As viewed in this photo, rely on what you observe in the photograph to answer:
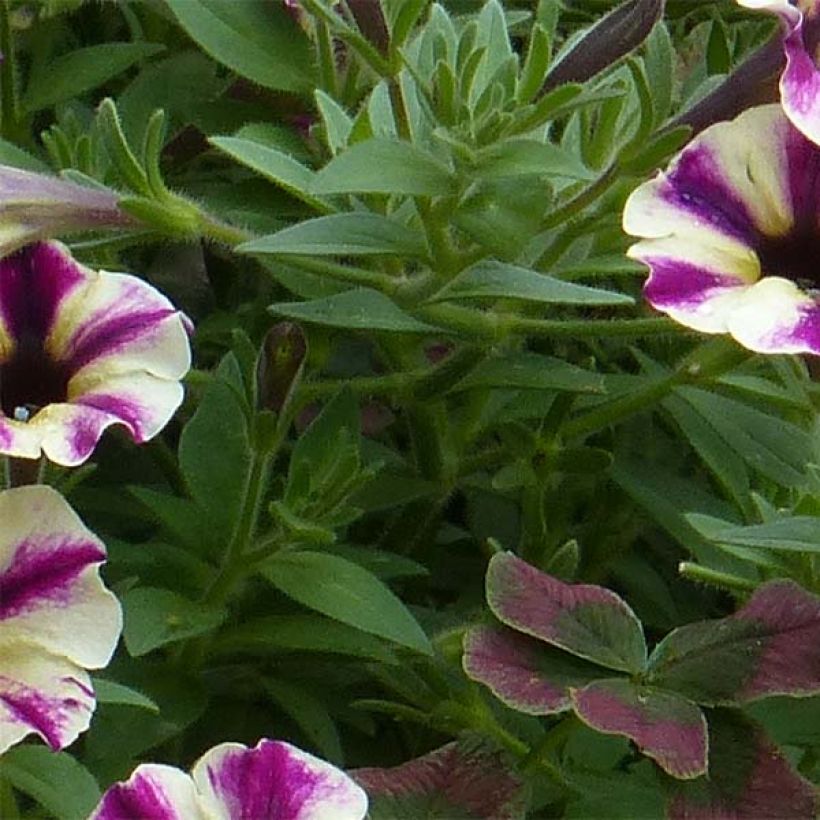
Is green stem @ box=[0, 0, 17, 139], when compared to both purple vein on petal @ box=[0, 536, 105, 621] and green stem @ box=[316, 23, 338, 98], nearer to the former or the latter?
green stem @ box=[316, 23, 338, 98]

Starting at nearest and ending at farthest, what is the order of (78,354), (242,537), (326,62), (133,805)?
(133,805) → (78,354) → (242,537) → (326,62)

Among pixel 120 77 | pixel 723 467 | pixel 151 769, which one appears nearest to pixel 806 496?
pixel 723 467

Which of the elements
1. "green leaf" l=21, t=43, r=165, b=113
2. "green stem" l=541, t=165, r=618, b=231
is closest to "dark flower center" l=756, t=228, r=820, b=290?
"green stem" l=541, t=165, r=618, b=231

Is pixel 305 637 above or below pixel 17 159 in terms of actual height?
below

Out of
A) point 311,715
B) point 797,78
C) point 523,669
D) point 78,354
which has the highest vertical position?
point 797,78

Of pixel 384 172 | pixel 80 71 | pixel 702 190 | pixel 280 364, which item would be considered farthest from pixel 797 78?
pixel 80 71

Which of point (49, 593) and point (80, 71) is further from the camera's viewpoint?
point (80, 71)

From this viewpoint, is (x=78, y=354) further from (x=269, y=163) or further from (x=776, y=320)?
(x=776, y=320)

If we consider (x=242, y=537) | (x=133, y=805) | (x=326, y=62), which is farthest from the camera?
(x=326, y=62)
